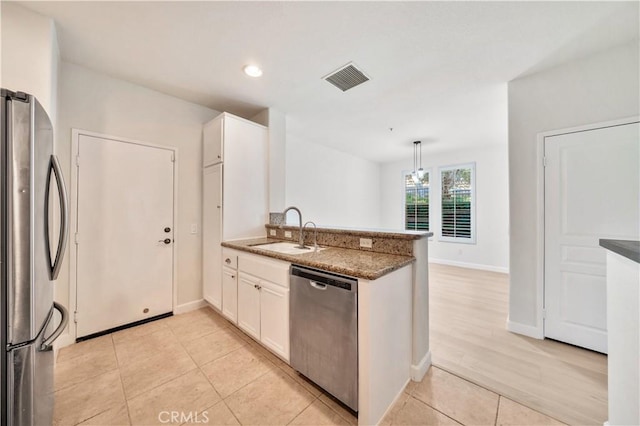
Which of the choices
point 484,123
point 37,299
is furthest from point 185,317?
point 484,123

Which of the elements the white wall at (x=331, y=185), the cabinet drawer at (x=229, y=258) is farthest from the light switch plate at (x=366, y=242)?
the white wall at (x=331, y=185)

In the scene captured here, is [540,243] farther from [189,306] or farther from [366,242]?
[189,306]

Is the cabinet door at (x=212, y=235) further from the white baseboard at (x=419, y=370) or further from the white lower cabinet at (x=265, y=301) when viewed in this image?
the white baseboard at (x=419, y=370)

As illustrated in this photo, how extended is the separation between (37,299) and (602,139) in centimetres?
401

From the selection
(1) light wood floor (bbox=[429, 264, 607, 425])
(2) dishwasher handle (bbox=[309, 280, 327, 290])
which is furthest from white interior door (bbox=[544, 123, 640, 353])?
(2) dishwasher handle (bbox=[309, 280, 327, 290])

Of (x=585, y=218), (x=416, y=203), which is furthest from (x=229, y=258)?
(x=416, y=203)

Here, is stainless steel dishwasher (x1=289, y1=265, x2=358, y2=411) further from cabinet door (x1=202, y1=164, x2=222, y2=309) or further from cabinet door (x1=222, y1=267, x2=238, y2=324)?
cabinet door (x1=202, y1=164, x2=222, y2=309)

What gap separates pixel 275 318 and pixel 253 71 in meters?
2.36

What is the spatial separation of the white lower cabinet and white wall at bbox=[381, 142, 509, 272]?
5.02 m

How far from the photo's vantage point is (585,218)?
216 cm

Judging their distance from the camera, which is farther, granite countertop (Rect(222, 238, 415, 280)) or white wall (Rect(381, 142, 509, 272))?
white wall (Rect(381, 142, 509, 272))

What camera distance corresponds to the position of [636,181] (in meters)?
1.95

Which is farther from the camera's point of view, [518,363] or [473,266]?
[473,266]

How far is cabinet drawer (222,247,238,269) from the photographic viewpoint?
2.42 meters
